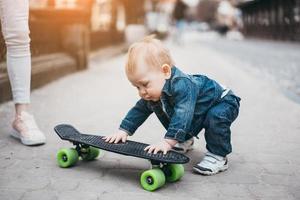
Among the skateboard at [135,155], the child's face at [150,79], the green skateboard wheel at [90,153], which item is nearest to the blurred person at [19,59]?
the skateboard at [135,155]

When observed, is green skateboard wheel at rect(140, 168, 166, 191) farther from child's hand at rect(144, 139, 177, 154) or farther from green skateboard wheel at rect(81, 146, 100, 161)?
green skateboard wheel at rect(81, 146, 100, 161)

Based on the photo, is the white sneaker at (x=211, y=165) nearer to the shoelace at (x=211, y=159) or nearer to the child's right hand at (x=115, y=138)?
the shoelace at (x=211, y=159)

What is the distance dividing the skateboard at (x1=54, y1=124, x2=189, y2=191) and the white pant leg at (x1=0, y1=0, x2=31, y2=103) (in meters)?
0.62

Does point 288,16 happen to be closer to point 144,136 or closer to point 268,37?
point 268,37

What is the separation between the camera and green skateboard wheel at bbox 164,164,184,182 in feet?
9.33

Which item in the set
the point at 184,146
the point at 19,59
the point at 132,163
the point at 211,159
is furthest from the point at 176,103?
the point at 19,59

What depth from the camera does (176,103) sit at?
292 cm

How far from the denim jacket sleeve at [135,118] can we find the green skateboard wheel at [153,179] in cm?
49

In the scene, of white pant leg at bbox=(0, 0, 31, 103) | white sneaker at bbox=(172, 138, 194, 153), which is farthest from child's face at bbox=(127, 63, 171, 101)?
white pant leg at bbox=(0, 0, 31, 103)

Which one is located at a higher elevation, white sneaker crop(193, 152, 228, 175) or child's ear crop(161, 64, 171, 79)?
child's ear crop(161, 64, 171, 79)

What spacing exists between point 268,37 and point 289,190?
34546 mm

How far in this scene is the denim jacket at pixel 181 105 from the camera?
288 cm

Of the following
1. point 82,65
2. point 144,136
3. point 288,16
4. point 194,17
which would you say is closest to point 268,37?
point 288,16

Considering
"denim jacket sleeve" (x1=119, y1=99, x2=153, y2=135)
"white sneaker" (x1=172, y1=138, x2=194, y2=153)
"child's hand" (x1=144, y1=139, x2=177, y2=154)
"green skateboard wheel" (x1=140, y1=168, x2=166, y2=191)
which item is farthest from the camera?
"white sneaker" (x1=172, y1=138, x2=194, y2=153)
